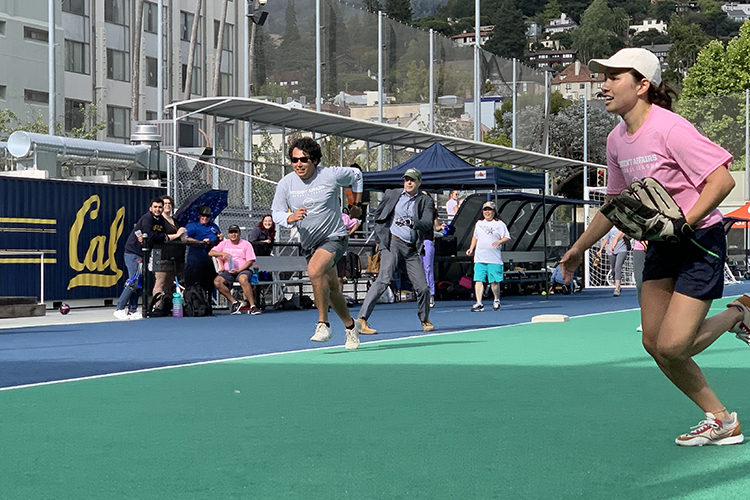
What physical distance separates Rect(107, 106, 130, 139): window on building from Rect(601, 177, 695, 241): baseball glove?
188ft

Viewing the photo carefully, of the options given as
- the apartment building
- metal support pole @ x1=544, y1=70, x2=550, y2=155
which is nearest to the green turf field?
metal support pole @ x1=544, y1=70, x2=550, y2=155

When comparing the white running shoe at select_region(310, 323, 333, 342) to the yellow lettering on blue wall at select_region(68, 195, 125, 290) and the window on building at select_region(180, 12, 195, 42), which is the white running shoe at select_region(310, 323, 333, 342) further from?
the window on building at select_region(180, 12, 195, 42)

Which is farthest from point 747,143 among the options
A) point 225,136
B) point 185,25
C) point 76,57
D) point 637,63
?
point 637,63

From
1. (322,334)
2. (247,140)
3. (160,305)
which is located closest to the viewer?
(322,334)

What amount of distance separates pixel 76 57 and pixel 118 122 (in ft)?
13.9

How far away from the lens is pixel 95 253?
71.5 feet

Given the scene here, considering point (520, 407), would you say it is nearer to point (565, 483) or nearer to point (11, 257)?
point (565, 483)

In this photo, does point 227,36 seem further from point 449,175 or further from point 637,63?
point 637,63

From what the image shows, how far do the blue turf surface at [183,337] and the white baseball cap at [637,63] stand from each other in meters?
5.45

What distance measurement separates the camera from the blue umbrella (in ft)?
63.9

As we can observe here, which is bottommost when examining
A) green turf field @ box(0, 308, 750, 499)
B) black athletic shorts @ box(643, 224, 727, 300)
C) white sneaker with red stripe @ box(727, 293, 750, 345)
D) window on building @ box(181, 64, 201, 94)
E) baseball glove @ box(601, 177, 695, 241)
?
green turf field @ box(0, 308, 750, 499)

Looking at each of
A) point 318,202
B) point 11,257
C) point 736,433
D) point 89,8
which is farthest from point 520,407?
point 89,8

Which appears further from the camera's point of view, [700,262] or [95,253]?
[95,253]

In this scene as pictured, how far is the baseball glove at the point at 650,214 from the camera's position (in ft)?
17.3
